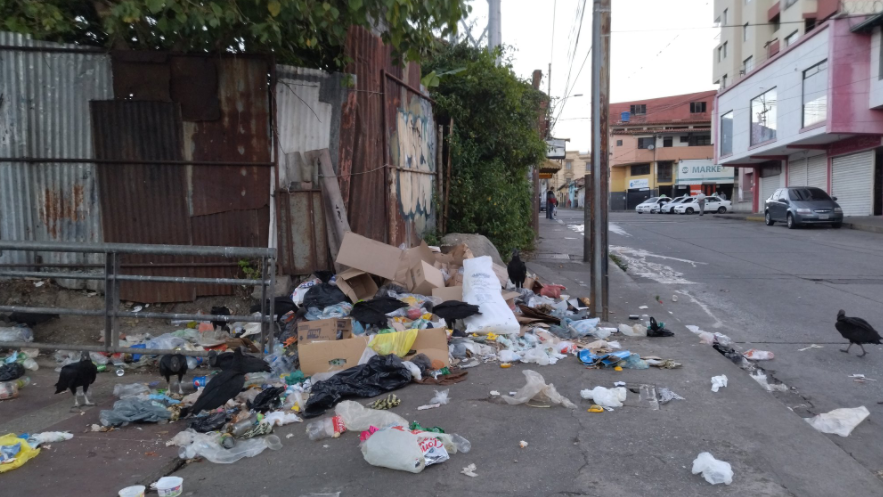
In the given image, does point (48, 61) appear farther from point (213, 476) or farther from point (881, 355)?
point (881, 355)

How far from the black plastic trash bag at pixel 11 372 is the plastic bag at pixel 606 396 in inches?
185

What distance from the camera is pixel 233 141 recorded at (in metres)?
6.98

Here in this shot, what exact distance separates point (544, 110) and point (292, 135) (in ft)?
42.8

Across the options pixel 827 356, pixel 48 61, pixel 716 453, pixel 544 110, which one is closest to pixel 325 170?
pixel 48 61

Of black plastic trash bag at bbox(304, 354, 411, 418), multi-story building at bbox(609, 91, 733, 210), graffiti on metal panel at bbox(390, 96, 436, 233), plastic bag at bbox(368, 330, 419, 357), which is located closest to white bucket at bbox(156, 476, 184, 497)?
black plastic trash bag at bbox(304, 354, 411, 418)

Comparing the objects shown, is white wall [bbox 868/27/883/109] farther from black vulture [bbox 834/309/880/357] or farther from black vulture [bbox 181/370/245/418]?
black vulture [bbox 181/370/245/418]

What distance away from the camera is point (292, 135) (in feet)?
23.6

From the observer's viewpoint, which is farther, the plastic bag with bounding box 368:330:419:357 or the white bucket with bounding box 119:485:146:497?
the plastic bag with bounding box 368:330:419:357

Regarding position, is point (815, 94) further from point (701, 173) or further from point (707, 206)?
point (701, 173)

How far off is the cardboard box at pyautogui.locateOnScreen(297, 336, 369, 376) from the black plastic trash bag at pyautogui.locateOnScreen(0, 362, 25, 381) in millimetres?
2413

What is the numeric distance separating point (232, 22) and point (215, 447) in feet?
12.6

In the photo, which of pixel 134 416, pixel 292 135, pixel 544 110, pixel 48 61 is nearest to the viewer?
pixel 134 416

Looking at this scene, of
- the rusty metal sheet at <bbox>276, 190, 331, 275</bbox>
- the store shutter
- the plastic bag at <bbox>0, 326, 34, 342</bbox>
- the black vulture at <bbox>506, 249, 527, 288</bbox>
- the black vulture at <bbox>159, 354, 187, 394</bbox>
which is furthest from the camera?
the store shutter

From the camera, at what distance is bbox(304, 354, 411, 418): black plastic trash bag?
4578 millimetres
